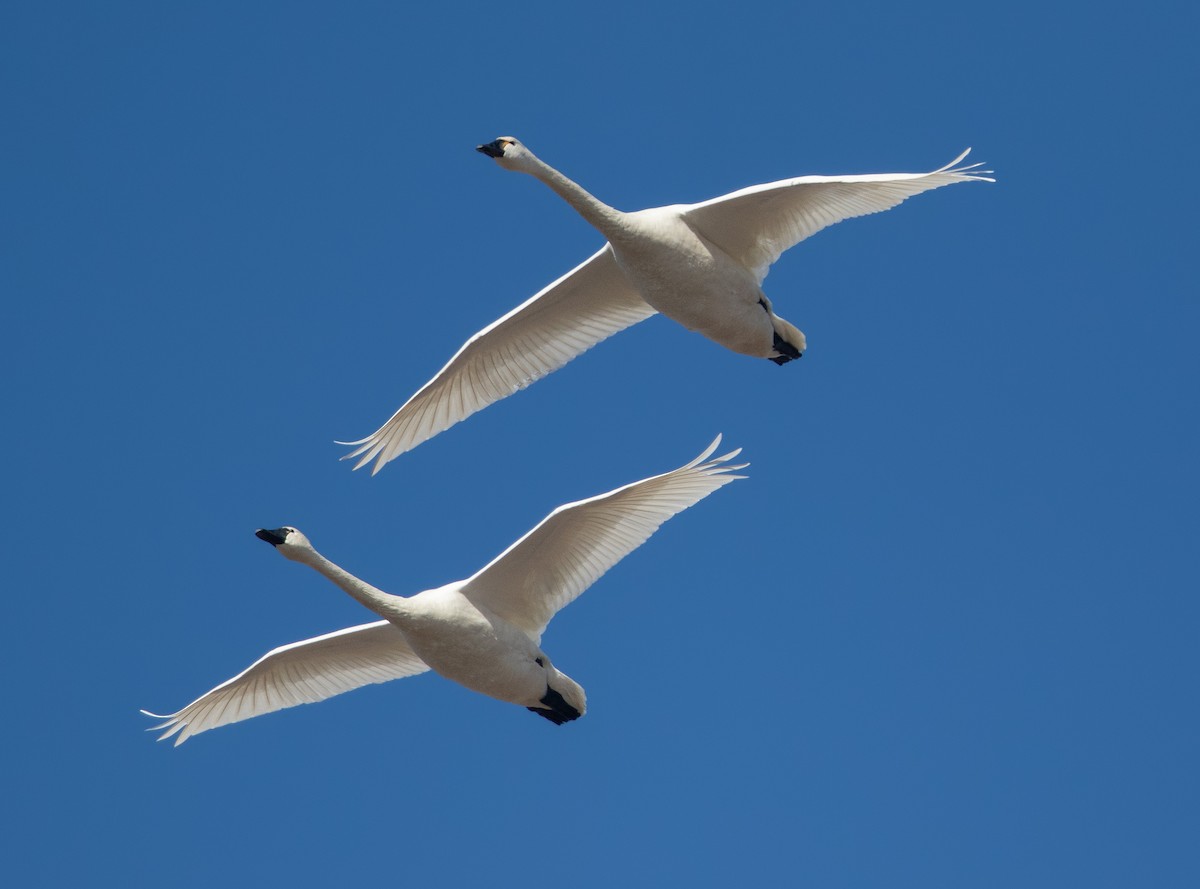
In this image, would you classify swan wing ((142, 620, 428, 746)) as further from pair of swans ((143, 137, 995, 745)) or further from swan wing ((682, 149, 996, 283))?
swan wing ((682, 149, 996, 283))

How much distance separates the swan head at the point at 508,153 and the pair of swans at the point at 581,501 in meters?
0.01

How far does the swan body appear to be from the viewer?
2312cm

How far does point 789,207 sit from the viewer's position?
955 inches

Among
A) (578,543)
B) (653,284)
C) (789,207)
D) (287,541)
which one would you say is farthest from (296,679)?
(789,207)

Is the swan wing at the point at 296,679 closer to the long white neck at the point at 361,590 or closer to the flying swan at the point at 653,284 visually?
the long white neck at the point at 361,590

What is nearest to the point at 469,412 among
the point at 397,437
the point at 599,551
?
the point at 397,437

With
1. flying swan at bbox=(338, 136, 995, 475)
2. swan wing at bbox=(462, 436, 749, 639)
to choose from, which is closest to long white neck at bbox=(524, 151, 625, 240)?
flying swan at bbox=(338, 136, 995, 475)

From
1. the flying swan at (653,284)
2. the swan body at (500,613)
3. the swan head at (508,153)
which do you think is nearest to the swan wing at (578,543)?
the swan body at (500,613)

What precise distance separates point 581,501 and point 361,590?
2225mm

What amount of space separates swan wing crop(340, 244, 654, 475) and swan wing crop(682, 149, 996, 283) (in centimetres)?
121

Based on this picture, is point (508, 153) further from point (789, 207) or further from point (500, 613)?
point (500, 613)

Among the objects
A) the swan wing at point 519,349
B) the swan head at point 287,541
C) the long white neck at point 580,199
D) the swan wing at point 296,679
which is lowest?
the swan wing at point 296,679

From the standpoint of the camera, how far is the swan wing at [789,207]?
23703mm

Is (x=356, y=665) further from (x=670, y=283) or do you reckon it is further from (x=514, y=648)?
(x=670, y=283)
